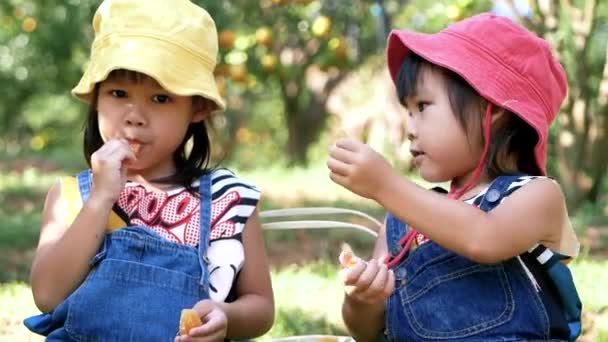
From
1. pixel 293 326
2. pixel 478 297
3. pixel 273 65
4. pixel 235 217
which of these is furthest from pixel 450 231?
pixel 273 65

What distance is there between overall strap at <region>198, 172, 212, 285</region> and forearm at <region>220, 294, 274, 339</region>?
0.36ft

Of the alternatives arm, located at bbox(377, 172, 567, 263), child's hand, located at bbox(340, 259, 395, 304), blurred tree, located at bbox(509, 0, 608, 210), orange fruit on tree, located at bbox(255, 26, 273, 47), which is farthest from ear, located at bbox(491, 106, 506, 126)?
orange fruit on tree, located at bbox(255, 26, 273, 47)

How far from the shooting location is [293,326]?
3.13 m

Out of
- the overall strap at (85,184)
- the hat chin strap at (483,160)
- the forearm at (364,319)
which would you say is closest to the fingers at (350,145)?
the hat chin strap at (483,160)

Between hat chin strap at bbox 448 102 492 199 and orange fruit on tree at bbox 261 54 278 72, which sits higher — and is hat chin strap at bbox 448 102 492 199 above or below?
above

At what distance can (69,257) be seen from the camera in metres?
2.13

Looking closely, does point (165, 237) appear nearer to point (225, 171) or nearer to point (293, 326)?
point (225, 171)

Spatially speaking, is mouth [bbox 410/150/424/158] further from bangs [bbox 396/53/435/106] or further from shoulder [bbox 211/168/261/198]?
shoulder [bbox 211/168/261/198]

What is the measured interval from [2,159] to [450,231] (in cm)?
795

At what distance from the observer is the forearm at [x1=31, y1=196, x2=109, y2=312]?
2129 millimetres

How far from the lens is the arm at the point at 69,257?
2.13 m

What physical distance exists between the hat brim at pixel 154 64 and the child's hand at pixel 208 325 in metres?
0.52

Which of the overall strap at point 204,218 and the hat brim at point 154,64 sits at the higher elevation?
the hat brim at point 154,64

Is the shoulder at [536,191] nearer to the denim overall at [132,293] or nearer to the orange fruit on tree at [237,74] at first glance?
the denim overall at [132,293]
